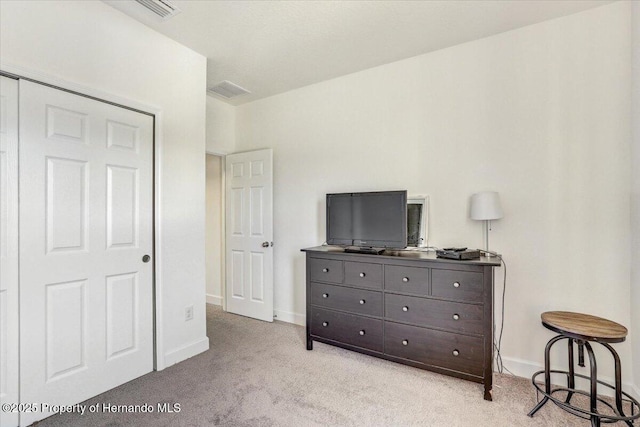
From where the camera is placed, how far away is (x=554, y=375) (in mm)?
2396

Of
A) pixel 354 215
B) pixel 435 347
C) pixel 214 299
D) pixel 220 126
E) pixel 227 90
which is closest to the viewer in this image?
pixel 435 347

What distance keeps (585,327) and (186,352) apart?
2.99m

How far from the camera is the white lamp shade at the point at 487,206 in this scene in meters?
2.38

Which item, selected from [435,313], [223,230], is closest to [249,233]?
[223,230]

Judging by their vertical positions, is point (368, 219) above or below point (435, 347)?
above

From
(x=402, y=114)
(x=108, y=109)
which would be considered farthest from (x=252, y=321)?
(x=402, y=114)

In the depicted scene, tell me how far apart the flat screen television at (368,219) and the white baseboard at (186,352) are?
1.53 metres

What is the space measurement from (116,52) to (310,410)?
292 cm

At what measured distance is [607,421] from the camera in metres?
1.76

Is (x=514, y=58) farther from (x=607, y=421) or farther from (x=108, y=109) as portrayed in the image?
(x=108, y=109)

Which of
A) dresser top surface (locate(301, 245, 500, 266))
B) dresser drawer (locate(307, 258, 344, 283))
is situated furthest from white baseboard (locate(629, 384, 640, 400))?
dresser drawer (locate(307, 258, 344, 283))

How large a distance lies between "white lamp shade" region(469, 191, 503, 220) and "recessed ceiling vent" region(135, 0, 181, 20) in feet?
8.88

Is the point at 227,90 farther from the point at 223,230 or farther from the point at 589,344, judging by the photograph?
the point at 589,344

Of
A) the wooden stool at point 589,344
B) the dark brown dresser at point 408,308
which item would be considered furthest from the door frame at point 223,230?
the wooden stool at point 589,344
